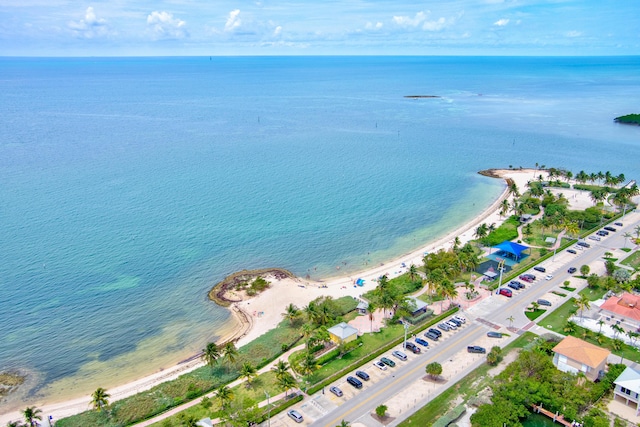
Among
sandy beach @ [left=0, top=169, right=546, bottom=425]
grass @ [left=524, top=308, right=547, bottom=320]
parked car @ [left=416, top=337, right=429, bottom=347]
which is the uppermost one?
parked car @ [left=416, top=337, right=429, bottom=347]

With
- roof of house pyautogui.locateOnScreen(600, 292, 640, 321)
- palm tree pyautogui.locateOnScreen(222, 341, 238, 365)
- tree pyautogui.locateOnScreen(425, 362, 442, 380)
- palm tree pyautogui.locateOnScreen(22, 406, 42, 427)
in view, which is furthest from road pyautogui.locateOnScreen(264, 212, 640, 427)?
palm tree pyautogui.locateOnScreen(22, 406, 42, 427)

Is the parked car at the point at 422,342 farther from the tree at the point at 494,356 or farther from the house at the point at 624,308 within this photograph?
the house at the point at 624,308

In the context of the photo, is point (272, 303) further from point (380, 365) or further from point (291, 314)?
point (380, 365)

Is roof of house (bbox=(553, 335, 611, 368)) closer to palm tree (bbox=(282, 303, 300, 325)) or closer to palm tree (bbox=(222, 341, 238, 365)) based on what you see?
palm tree (bbox=(282, 303, 300, 325))

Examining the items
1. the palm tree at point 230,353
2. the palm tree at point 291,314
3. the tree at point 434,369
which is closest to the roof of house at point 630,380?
the tree at point 434,369

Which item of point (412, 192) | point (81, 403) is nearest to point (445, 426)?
point (81, 403)

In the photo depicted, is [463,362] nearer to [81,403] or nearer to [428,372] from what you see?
[428,372]

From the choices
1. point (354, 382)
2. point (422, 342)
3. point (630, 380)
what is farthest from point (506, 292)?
point (354, 382)
